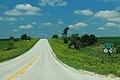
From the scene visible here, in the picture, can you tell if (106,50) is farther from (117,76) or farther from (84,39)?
(84,39)

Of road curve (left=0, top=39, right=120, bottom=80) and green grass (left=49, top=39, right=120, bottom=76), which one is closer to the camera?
road curve (left=0, top=39, right=120, bottom=80)

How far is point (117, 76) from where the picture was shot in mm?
18391

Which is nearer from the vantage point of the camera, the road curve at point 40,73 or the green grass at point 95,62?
the road curve at point 40,73

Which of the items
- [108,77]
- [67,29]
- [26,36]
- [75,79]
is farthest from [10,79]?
[26,36]

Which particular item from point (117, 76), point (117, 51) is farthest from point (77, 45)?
point (117, 76)

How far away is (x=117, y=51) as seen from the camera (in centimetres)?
7312

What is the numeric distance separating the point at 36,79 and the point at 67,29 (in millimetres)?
157421

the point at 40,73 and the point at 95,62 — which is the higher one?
the point at 40,73

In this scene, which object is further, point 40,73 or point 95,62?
point 95,62

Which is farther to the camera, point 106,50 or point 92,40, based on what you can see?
point 92,40

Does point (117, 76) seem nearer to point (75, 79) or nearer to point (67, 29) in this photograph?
point (75, 79)

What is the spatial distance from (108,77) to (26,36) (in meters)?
179

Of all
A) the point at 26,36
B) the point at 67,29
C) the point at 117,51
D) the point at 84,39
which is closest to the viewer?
the point at 117,51

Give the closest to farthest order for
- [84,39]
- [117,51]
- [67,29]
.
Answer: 1. [117,51]
2. [84,39]
3. [67,29]
